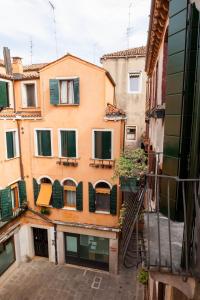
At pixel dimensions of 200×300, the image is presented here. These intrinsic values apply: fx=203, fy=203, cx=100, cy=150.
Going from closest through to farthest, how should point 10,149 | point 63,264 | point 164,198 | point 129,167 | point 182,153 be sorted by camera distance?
point 182,153 < point 164,198 < point 129,167 < point 10,149 < point 63,264

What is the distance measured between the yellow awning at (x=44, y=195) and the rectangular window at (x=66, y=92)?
5.74m

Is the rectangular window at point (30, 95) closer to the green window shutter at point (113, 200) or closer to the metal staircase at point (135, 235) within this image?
the green window shutter at point (113, 200)

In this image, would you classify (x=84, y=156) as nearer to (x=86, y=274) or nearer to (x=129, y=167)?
(x=129, y=167)

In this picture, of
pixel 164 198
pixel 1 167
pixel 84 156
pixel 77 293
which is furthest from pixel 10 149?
pixel 164 198

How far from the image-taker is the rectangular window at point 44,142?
13.2 metres

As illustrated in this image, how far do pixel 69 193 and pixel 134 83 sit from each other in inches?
Answer: 436

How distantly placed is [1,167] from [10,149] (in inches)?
53.1

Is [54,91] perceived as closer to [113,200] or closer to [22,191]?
[22,191]

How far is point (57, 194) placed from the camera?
1357cm

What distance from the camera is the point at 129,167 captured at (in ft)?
27.5

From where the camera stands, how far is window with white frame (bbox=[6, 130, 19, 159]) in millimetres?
12727

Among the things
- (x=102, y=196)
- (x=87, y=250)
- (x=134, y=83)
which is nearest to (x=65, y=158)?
(x=102, y=196)


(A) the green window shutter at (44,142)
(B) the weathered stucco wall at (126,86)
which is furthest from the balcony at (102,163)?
(B) the weathered stucco wall at (126,86)

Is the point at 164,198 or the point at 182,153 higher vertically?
the point at 182,153
